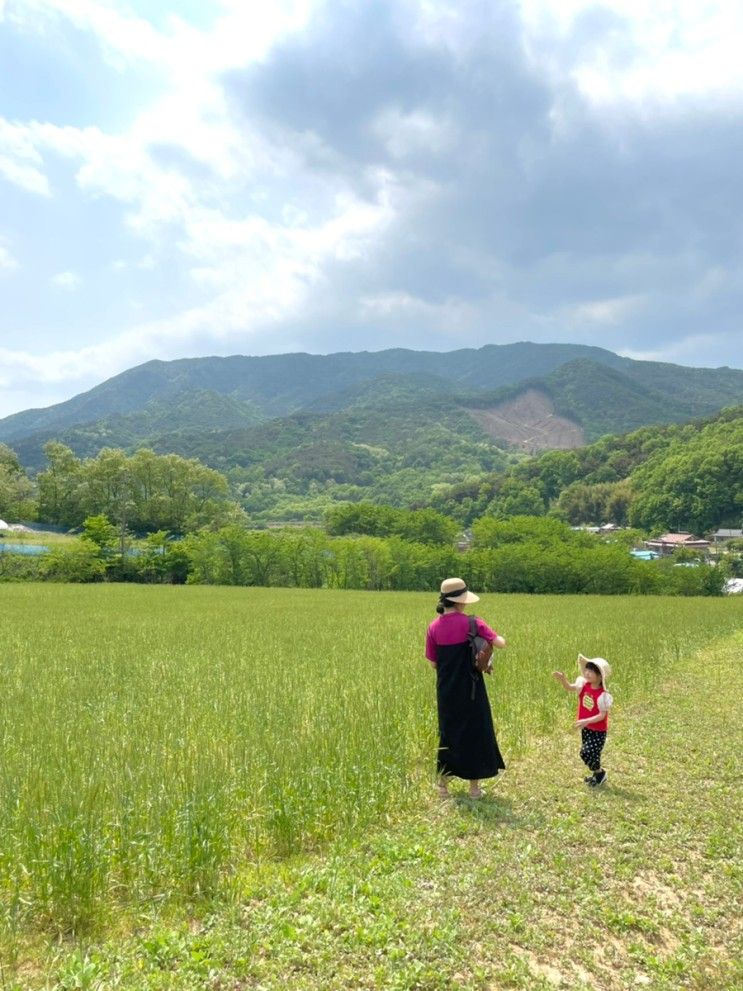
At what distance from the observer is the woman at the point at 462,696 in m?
5.84

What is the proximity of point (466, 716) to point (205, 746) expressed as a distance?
278 centimetres

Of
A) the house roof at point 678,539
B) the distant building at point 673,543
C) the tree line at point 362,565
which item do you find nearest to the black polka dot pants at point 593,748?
the tree line at point 362,565

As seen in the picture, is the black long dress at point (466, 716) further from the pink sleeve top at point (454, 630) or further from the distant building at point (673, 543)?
the distant building at point (673, 543)

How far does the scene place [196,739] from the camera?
690cm

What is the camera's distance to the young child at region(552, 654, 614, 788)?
6.34 m

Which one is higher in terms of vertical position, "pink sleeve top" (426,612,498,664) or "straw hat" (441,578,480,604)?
"straw hat" (441,578,480,604)

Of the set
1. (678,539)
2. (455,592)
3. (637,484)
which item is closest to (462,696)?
(455,592)

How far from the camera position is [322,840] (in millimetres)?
5137

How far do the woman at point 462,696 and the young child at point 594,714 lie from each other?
1.08 meters

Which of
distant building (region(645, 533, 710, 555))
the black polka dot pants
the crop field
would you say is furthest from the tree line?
the black polka dot pants

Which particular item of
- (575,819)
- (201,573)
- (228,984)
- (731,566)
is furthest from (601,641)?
(731,566)

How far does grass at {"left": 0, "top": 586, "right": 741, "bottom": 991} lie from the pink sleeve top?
4.73 ft

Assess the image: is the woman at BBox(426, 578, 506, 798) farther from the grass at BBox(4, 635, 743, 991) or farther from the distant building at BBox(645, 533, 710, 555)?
the distant building at BBox(645, 533, 710, 555)

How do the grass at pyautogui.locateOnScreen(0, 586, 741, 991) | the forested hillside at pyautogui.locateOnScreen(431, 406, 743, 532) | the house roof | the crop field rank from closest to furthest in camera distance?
1. the grass at pyautogui.locateOnScreen(0, 586, 741, 991)
2. the crop field
3. the house roof
4. the forested hillside at pyautogui.locateOnScreen(431, 406, 743, 532)
